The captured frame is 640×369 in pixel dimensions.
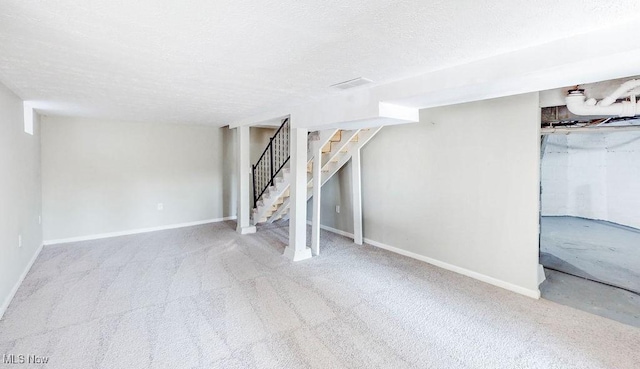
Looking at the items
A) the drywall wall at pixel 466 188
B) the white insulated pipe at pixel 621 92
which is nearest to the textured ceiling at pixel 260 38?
the white insulated pipe at pixel 621 92

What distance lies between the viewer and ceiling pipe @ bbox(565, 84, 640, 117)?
2.17 metres

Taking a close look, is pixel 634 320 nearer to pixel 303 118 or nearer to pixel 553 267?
pixel 553 267

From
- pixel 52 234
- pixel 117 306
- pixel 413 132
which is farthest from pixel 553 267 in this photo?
pixel 52 234

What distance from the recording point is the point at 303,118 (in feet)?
11.8

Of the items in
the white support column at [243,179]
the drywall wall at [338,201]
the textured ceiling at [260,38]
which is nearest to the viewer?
the textured ceiling at [260,38]

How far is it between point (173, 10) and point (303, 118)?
2.30 m

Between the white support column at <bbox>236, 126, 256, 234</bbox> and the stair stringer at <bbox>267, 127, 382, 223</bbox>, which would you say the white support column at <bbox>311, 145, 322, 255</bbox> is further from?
the white support column at <bbox>236, 126, 256, 234</bbox>

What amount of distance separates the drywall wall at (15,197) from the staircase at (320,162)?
10.3 ft

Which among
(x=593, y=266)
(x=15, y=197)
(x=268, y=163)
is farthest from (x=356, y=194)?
(x=15, y=197)

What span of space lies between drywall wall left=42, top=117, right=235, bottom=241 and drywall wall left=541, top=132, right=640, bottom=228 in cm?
746

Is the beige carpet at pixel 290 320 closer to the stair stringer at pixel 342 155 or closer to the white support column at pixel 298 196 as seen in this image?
the white support column at pixel 298 196

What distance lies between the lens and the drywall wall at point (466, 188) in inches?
114

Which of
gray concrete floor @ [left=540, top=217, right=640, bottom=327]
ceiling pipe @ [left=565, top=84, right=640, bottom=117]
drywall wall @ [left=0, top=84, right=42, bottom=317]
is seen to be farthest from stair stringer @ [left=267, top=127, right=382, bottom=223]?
drywall wall @ [left=0, top=84, right=42, bottom=317]

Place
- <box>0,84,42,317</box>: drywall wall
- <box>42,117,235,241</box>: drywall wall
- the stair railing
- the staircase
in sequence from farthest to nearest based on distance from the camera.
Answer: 1. the stair railing
2. <box>42,117,235,241</box>: drywall wall
3. the staircase
4. <box>0,84,42,317</box>: drywall wall
